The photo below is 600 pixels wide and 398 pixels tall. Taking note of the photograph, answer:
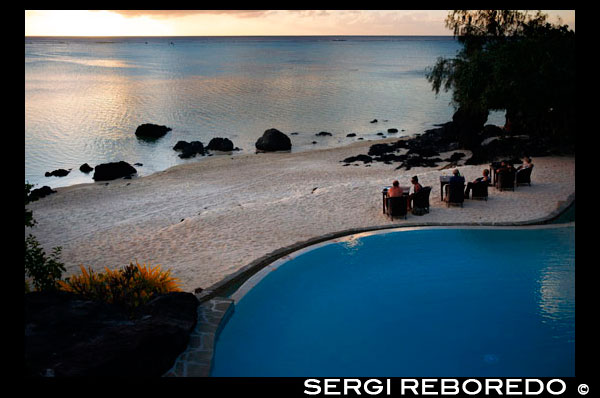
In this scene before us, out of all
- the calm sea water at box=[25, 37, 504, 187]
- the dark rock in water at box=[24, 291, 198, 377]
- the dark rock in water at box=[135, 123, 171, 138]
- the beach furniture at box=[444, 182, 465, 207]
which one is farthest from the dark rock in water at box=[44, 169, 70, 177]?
the dark rock in water at box=[24, 291, 198, 377]

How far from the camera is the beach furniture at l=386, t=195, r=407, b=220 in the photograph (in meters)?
14.5

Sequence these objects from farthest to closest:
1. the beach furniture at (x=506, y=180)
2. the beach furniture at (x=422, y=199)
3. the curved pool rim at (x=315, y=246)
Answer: the beach furniture at (x=506, y=180) → the beach furniture at (x=422, y=199) → the curved pool rim at (x=315, y=246)

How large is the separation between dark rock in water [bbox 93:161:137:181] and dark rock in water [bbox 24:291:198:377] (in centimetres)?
2155

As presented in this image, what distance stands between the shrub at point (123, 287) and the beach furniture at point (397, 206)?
6.90m

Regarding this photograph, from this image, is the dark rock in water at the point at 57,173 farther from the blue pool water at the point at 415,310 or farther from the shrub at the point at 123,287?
the blue pool water at the point at 415,310

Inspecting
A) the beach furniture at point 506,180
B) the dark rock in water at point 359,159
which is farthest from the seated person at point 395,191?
the dark rock in water at point 359,159

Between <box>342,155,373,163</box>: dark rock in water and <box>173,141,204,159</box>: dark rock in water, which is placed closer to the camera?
<box>342,155,373,163</box>: dark rock in water

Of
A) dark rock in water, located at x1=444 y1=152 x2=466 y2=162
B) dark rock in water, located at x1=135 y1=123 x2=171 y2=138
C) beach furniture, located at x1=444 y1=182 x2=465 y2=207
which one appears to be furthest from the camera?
dark rock in water, located at x1=135 y1=123 x2=171 y2=138

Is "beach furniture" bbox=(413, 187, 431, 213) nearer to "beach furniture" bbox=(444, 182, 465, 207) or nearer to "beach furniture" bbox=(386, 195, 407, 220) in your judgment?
"beach furniture" bbox=(386, 195, 407, 220)

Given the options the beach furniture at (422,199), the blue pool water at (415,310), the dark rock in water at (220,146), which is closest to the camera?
the blue pool water at (415,310)

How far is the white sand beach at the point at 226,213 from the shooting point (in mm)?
13234

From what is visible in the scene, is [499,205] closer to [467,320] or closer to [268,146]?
[467,320]

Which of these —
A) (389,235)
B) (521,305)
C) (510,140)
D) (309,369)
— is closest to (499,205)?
(389,235)

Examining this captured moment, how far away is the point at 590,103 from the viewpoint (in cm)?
709
